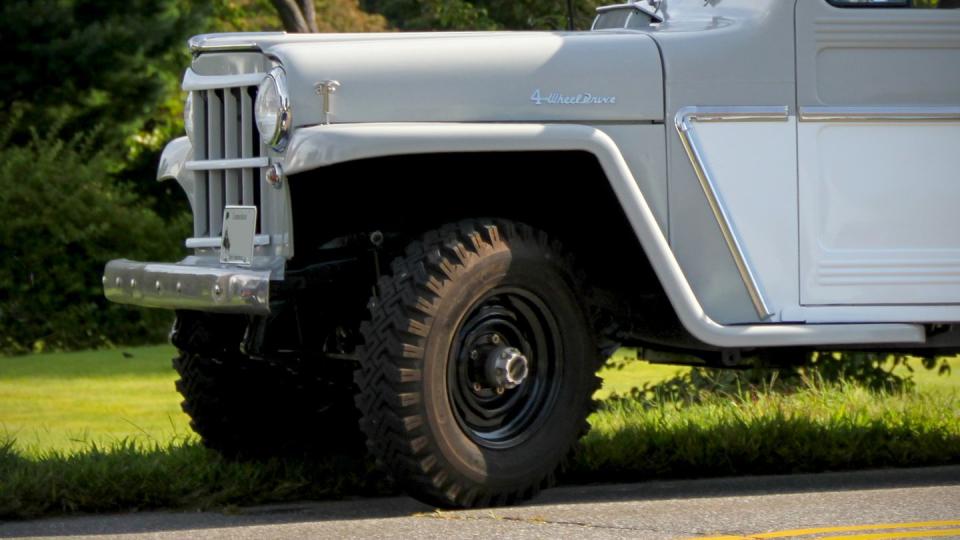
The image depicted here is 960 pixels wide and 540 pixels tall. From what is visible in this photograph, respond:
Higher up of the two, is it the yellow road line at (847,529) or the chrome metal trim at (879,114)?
the chrome metal trim at (879,114)

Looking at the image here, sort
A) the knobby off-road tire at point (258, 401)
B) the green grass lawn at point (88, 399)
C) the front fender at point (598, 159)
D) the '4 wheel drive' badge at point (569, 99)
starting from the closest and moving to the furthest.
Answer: the front fender at point (598, 159)
the '4 wheel drive' badge at point (569, 99)
the knobby off-road tire at point (258, 401)
the green grass lawn at point (88, 399)

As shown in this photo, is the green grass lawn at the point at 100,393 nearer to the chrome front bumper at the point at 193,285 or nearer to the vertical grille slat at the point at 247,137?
the chrome front bumper at the point at 193,285

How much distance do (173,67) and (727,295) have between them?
52.3ft

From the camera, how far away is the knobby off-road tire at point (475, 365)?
215 inches

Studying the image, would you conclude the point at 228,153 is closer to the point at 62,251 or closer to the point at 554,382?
the point at 554,382

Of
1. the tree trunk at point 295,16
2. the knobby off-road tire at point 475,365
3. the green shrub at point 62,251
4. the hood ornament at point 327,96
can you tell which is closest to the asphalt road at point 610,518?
the knobby off-road tire at point 475,365

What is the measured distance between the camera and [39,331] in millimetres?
16391

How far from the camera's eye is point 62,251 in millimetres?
16594

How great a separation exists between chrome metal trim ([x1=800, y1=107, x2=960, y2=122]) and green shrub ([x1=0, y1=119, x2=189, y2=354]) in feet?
36.7

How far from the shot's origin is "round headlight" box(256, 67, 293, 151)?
5.60 metres

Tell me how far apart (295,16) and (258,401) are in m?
10.1

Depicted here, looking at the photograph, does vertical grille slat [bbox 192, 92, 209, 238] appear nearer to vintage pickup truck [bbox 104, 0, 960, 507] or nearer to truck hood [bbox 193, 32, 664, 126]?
vintage pickup truck [bbox 104, 0, 960, 507]

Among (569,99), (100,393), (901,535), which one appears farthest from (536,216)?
(100,393)

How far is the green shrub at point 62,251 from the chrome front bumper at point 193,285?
10452 mm
